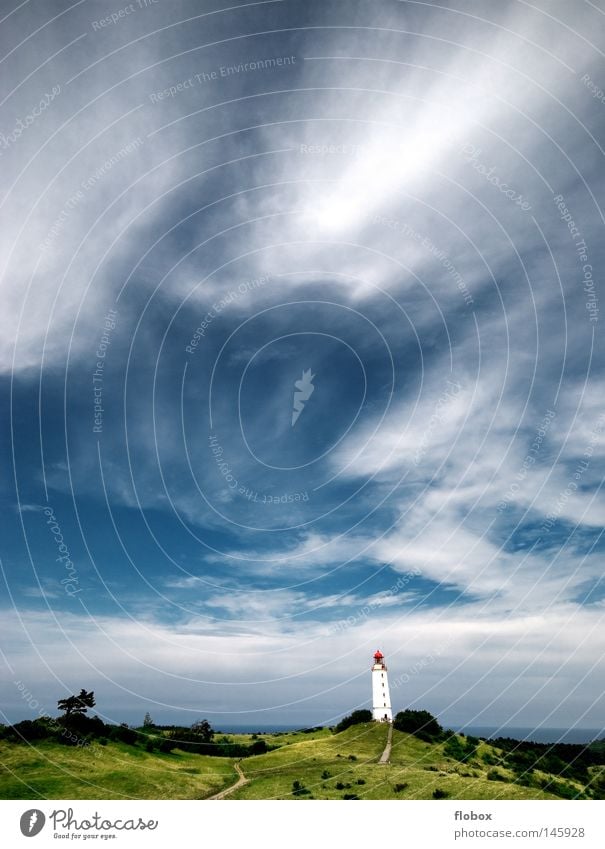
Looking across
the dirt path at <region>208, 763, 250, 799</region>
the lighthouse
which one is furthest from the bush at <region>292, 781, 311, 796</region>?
the lighthouse

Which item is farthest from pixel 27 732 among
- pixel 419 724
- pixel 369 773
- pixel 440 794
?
pixel 419 724

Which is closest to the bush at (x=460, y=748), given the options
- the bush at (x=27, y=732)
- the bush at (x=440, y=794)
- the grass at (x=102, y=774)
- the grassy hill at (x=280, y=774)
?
the grassy hill at (x=280, y=774)

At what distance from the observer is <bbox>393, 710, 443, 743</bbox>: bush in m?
93.0

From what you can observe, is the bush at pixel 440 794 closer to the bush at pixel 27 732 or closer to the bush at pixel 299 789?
the bush at pixel 299 789

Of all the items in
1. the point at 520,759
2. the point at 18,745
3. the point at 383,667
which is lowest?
the point at 520,759

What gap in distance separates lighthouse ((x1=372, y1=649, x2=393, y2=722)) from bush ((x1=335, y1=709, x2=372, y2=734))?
4.23 ft

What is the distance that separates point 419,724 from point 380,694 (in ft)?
51.5

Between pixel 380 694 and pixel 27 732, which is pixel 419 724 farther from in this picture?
pixel 27 732

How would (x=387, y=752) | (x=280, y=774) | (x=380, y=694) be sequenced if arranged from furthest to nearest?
(x=380, y=694) → (x=387, y=752) → (x=280, y=774)

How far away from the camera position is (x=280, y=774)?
66500mm
